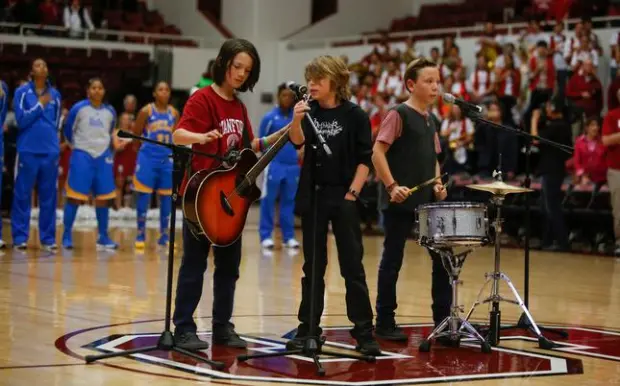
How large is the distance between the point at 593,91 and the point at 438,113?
2.95m

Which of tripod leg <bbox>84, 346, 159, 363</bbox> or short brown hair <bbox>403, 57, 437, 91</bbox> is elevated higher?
short brown hair <bbox>403, 57, 437, 91</bbox>

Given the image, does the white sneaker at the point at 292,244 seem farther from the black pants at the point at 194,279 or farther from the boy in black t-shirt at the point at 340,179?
the boy in black t-shirt at the point at 340,179

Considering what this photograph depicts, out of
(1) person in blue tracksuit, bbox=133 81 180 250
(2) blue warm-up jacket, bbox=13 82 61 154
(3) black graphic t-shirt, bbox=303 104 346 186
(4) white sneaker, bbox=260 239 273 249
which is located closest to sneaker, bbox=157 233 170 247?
(1) person in blue tracksuit, bbox=133 81 180 250

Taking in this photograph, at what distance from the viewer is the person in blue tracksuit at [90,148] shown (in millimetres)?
13969

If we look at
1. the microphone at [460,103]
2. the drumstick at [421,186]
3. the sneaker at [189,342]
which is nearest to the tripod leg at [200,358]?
the sneaker at [189,342]

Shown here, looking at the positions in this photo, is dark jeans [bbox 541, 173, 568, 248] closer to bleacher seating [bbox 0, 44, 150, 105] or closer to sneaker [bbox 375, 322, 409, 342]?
sneaker [bbox 375, 322, 409, 342]

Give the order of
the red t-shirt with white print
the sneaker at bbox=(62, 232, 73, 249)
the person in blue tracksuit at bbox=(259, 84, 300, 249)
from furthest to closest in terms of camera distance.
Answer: the person in blue tracksuit at bbox=(259, 84, 300, 249)
the sneaker at bbox=(62, 232, 73, 249)
the red t-shirt with white print

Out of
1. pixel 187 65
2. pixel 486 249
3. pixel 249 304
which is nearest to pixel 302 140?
pixel 249 304

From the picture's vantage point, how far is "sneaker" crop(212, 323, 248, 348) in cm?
729

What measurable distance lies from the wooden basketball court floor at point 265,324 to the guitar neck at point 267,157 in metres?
1.14

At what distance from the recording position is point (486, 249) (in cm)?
1670

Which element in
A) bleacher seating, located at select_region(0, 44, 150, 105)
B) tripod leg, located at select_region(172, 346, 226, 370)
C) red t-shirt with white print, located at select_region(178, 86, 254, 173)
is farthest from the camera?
bleacher seating, located at select_region(0, 44, 150, 105)

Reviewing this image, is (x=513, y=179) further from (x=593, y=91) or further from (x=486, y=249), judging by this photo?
(x=593, y=91)

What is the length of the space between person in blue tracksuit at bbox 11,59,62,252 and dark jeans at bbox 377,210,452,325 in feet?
22.4
